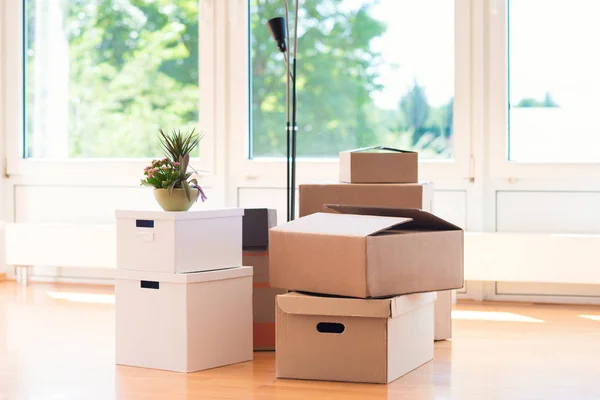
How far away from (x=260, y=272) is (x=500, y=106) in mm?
1820

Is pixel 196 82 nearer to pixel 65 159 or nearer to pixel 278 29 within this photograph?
pixel 65 159

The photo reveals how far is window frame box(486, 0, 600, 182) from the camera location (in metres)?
4.64

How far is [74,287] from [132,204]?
578 millimetres

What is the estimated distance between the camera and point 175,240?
3.08 m

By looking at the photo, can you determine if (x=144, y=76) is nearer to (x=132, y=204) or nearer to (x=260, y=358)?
(x=132, y=204)

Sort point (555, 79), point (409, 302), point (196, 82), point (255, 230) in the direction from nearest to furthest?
point (409, 302), point (255, 230), point (555, 79), point (196, 82)

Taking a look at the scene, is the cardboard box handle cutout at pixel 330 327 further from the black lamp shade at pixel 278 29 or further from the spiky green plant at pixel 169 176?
Answer: the black lamp shade at pixel 278 29

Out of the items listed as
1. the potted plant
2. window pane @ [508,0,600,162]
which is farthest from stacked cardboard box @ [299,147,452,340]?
window pane @ [508,0,600,162]

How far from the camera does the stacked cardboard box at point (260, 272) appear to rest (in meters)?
3.45

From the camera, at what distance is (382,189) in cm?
338

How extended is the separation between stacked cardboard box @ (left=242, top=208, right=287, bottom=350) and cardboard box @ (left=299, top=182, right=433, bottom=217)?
23cm

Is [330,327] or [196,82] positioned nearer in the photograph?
[330,327]

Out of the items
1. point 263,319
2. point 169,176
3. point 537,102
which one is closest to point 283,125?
point 537,102

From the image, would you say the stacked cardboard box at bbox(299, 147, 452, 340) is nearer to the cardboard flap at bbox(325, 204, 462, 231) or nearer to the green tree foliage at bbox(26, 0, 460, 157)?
the cardboard flap at bbox(325, 204, 462, 231)
